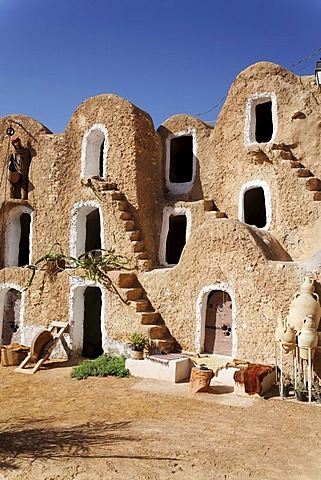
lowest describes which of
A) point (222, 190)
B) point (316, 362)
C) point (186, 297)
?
point (316, 362)

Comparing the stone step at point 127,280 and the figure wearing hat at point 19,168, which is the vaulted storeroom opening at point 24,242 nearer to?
Result: the figure wearing hat at point 19,168

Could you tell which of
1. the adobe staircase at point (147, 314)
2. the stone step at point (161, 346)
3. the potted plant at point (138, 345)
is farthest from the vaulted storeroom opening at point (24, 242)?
the stone step at point (161, 346)

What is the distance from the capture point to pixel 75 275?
16312 millimetres

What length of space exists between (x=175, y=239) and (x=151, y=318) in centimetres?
609

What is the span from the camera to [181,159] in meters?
21.4

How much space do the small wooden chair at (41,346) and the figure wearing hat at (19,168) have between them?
21.7ft

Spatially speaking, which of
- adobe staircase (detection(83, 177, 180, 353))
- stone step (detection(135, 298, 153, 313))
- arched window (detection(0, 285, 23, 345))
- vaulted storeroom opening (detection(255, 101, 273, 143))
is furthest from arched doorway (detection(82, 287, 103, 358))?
vaulted storeroom opening (detection(255, 101, 273, 143))

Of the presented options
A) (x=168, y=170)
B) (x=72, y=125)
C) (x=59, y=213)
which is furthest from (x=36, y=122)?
(x=168, y=170)

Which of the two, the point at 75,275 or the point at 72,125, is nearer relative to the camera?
the point at 75,275

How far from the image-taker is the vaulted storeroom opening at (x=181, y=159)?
2014cm

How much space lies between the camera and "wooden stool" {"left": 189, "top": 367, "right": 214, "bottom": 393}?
1107cm

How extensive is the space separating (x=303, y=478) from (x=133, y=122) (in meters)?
14.2

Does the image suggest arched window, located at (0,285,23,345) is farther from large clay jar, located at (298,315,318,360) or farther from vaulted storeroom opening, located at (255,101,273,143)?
vaulted storeroom opening, located at (255,101,273,143)

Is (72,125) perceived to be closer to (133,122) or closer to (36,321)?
(133,122)
